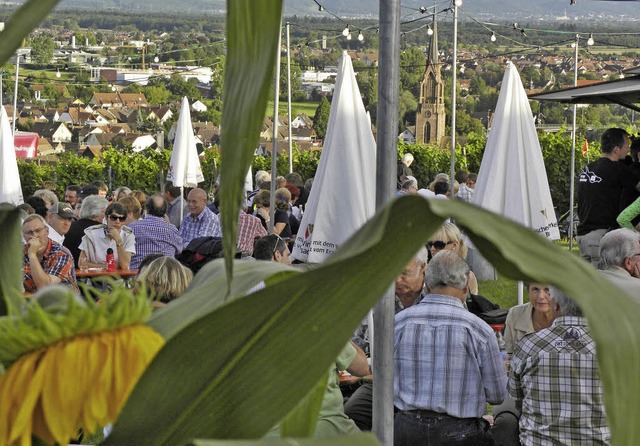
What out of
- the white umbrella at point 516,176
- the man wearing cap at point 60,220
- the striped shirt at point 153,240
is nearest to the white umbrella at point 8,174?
the man wearing cap at point 60,220

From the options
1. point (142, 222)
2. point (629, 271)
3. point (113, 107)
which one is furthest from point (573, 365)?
point (113, 107)

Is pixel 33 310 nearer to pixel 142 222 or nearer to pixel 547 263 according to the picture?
pixel 547 263

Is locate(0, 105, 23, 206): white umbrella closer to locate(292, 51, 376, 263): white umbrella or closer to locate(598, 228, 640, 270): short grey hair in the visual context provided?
locate(292, 51, 376, 263): white umbrella

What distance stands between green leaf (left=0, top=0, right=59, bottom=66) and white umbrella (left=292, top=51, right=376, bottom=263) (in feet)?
15.5

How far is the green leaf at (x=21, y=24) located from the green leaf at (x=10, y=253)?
0.35 feet

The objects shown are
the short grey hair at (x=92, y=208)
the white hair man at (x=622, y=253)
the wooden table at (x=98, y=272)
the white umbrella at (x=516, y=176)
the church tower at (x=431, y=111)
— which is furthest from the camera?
the church tower at (x=431, y=111)

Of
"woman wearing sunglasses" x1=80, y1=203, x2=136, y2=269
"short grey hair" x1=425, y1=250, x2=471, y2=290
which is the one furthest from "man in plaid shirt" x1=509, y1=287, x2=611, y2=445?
"woman wearing sunglasses" x1=80, y1=203, x2=136, y2=269

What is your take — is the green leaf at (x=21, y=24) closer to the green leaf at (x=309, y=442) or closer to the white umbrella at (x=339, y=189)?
the green leaf at (x=309, y=442)

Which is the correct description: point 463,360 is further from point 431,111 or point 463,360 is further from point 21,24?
point 431,111

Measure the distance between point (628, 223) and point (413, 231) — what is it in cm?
603

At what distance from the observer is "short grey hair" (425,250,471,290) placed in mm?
3756

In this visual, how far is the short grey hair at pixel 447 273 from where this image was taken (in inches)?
148

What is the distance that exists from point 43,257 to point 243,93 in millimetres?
5498

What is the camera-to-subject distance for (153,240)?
6887 mm
